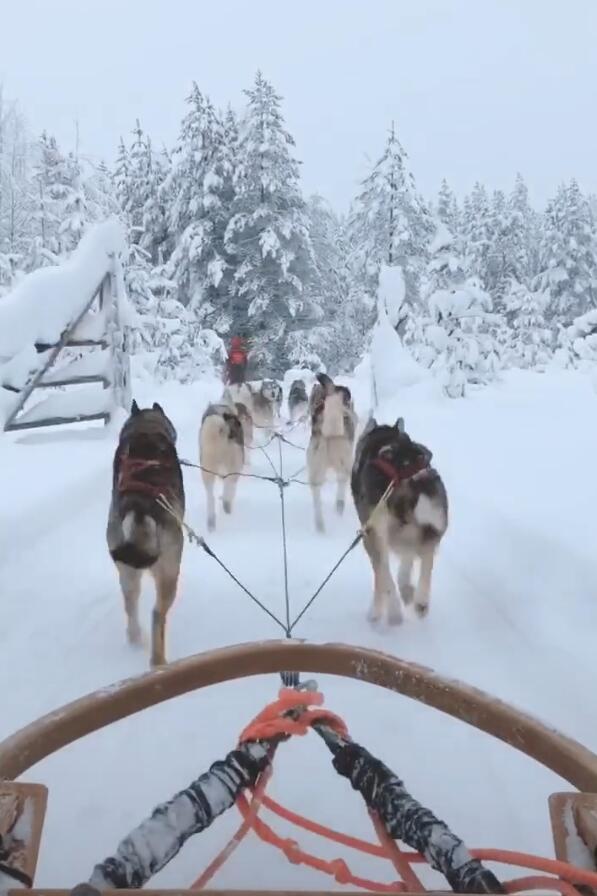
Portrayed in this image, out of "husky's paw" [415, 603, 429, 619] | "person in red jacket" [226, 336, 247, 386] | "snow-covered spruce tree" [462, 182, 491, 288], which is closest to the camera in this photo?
"husky's paw" [415, 603, 429, 619]

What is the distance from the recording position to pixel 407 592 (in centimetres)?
377

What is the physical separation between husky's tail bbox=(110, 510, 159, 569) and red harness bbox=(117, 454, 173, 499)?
151 mm

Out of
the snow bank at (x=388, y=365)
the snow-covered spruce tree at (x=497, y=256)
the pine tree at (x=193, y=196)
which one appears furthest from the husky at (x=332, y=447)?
the snow-covered spruce tree at (x=497, y=256)

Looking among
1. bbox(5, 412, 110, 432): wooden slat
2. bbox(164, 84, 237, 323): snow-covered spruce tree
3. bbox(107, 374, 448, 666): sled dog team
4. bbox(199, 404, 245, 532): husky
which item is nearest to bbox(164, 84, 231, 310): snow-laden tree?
bbox(164, 84, 237, 323): snow-covered spruce tree

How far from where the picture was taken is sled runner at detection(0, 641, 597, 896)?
131 cm

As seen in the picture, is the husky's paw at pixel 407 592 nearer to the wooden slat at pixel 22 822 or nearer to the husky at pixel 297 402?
the wooden slat at pixel 22 822

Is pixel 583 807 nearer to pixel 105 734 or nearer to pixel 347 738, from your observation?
pixel 347 738

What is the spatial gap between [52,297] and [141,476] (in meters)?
5.25

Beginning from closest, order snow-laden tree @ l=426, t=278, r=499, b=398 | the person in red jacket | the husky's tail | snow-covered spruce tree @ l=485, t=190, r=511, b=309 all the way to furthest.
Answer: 1. the husky's tail
2. the person in red jacket
3. snow-laden tree @ l=426, t=278, r=499, b=398
4. snow-covered spruce tree @ l=485, t=190, r=511, b=309

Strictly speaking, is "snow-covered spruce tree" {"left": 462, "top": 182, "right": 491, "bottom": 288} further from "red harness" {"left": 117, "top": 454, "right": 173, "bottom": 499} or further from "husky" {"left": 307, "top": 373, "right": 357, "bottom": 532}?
"red harness" {"left": 117, "top": 454, "right": 173, "bottom": 499}

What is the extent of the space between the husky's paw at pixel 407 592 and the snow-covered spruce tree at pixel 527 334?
24.0 meters

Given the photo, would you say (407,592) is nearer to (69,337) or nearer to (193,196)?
(69,337)

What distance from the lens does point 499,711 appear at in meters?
1.81

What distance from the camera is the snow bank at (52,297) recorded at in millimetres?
7426
